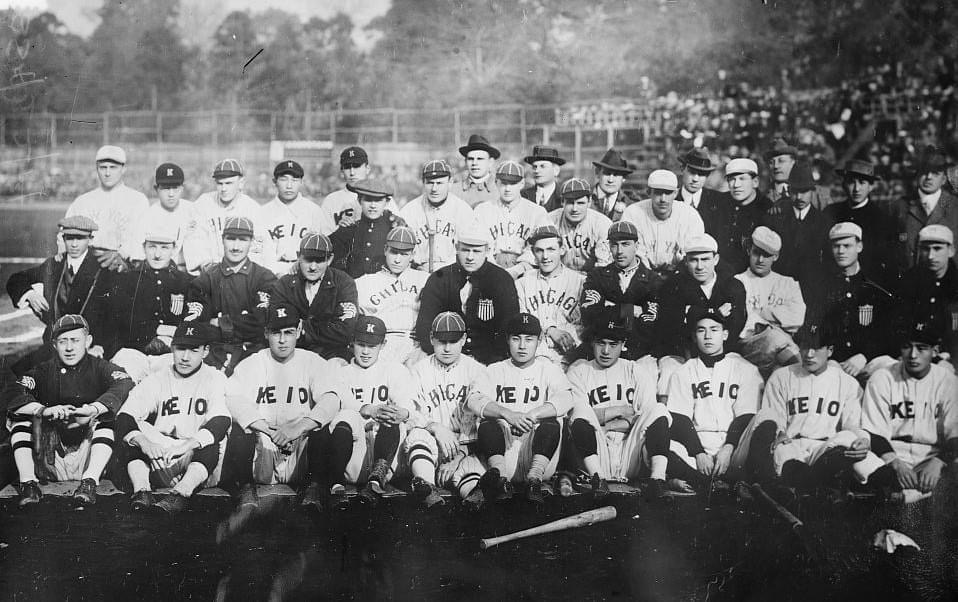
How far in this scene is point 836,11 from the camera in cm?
477

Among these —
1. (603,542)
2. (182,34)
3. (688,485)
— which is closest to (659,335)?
(688,485)

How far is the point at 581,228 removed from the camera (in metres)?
4.97

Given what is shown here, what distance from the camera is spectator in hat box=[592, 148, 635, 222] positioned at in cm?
494

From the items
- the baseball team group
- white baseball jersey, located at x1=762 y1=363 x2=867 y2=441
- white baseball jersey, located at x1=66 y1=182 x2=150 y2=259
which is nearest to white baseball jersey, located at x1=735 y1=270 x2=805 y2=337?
the baseball team group

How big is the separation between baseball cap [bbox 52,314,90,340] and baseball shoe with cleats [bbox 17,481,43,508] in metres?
0.77

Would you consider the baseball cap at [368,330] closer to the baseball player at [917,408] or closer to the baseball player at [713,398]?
the baseball player at [713,398]

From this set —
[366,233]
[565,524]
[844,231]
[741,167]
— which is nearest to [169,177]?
[366,233]

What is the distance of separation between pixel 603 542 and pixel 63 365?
9.77 feet

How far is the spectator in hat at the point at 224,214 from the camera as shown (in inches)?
192

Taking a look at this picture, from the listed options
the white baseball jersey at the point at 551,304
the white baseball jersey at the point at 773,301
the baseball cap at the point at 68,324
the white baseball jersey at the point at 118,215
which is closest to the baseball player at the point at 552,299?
the white baseball jersey at the point at 551,304

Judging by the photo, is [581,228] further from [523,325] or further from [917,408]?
[917,408]

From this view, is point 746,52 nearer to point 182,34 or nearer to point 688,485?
point 688,485

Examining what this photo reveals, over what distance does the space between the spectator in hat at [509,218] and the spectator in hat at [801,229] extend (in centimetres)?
127

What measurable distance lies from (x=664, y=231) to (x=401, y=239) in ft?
4.63
